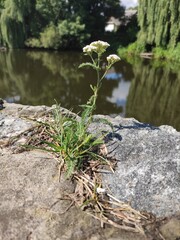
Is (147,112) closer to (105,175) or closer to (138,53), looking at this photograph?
(105,175)

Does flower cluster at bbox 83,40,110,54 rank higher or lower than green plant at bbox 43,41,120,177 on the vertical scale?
higher

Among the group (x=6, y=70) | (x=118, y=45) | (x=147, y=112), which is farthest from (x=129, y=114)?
(x=118, y=45)

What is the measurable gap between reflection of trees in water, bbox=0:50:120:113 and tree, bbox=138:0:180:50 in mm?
4849

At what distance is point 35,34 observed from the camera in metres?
20.7

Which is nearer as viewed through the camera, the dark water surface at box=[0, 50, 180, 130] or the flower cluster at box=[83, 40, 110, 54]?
the flower cluster at box=[83, 40, 110, 54]

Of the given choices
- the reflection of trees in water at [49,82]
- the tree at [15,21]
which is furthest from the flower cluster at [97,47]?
the tree at [15,21]

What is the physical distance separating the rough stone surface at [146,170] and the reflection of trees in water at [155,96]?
3.94 m

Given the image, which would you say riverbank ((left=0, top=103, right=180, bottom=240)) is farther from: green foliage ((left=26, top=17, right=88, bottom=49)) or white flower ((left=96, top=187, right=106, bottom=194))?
green foliage ((left=26, top=17, right=88, bottom=49))

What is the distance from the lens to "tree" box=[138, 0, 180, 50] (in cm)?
1452

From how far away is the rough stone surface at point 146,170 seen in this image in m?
2.11

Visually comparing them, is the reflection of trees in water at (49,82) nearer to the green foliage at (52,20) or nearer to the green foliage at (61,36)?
the green foliage at (61,36)

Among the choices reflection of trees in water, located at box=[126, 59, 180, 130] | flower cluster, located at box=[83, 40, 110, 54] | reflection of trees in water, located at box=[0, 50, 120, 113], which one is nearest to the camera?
flower cluster, located at box=[83, 40, 110, 54]

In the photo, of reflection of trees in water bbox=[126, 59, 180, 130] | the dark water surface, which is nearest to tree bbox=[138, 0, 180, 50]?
the dark water surface

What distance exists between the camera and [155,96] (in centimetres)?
917
